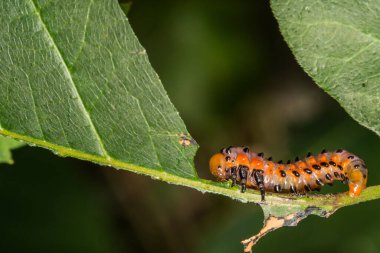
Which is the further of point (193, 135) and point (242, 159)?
point (193, 135)

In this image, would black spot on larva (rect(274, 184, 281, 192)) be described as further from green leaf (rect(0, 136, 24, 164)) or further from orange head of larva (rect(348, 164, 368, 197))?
green leaf (rect(0, 136, 24, 164))

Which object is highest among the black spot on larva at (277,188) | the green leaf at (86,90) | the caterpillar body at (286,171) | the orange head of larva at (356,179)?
the green leaf at (86,90)

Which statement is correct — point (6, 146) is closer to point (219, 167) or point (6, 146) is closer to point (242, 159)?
point (219, 167)

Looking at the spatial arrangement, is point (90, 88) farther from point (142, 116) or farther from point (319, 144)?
point (319, 144)

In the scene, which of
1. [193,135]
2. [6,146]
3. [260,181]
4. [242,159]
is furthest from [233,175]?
[193,135]

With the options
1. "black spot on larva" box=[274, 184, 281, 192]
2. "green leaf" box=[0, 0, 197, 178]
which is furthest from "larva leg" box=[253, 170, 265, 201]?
"green leaf" box=[0, 0, 197, 178]

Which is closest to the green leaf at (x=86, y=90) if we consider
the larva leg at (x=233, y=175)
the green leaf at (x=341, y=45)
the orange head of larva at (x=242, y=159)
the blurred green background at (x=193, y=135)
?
the larva leg at (x=233, y=175)

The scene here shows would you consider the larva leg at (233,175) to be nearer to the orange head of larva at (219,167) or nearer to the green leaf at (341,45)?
the orange head of larva at (219,167)

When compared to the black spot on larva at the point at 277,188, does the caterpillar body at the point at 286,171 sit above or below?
above
